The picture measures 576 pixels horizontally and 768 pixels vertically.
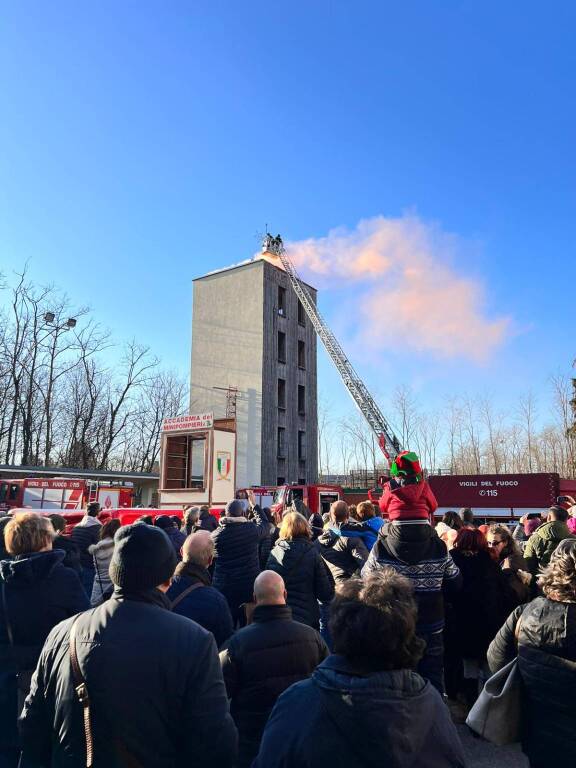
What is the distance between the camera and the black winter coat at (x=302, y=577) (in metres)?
5.31

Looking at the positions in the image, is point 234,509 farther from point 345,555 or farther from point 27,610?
point 27,610

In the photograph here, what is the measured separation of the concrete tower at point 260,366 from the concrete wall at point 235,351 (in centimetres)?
6

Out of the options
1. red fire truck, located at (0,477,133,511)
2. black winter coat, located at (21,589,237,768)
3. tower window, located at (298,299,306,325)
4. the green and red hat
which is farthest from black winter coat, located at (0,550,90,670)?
tower window, located at (298,299,306,325)

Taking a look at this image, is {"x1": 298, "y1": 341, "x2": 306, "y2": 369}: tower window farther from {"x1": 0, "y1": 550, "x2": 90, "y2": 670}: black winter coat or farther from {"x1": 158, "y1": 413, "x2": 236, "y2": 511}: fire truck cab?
{"x1": 0, "y1": 550, "x2": 90, "y2": 670}: black winter coat

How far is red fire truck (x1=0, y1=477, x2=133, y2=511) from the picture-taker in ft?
78.8

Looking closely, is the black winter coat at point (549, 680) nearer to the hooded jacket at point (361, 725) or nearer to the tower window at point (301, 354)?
the hooded jacket at point (361, 725)

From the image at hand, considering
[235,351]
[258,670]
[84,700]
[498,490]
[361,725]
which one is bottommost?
[258,670]

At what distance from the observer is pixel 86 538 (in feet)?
26.4

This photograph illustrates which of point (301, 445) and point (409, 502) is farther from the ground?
point (301, 445)

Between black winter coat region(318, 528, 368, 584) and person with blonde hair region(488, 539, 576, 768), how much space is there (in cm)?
343

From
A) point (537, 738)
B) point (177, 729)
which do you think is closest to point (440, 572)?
point (537, 738)

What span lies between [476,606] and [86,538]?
532 centimetres

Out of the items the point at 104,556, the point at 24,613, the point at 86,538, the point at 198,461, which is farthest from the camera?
the point at 198,461

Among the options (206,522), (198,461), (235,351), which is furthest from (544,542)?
(235,351)
